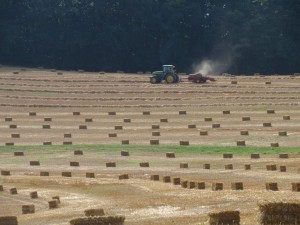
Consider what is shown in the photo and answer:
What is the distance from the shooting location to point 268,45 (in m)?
118

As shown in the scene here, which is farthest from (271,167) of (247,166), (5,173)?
(5,173)

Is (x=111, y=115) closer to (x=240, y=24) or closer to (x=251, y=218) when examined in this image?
(x=240, y=24)

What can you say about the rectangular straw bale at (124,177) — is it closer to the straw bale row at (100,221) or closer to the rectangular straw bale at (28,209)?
the rectangular straw bale at (28,209)

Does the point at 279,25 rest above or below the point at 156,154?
above

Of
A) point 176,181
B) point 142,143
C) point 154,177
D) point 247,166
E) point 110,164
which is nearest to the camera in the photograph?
point 176,181

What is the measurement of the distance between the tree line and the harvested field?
7.33 metres

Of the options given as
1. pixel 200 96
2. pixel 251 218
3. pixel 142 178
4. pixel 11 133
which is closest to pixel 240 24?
pixel 200 96

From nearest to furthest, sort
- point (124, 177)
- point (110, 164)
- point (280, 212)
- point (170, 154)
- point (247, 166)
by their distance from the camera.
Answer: point (280, 212) → point (124, 177) → point (247, 166) → point (110, 164) → point (170, 154)

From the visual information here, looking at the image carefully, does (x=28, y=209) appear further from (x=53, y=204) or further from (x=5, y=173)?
(x=5, y=173)

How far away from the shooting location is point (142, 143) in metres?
69.5

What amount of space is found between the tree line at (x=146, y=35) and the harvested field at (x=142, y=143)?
289 inches

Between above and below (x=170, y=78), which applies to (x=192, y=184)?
below

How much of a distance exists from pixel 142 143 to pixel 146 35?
163 ft

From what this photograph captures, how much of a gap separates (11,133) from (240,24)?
48.4 m
